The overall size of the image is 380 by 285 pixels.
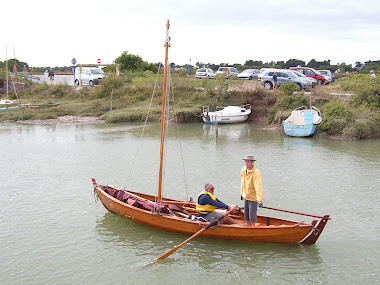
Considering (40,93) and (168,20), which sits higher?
(168,20)

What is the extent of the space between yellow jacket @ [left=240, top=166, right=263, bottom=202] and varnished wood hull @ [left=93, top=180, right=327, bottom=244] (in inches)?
30.4

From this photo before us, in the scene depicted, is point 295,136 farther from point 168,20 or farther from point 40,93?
point 40,93

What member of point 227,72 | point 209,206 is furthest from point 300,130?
point 209,206

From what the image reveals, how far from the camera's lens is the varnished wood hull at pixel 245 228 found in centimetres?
1016

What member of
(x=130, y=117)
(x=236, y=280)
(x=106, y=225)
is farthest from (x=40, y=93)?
(x=236, y=280)

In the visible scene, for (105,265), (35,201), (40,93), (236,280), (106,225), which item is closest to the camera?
(236,280)

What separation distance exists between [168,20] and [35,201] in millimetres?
7777

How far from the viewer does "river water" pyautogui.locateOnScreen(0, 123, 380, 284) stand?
378 inches

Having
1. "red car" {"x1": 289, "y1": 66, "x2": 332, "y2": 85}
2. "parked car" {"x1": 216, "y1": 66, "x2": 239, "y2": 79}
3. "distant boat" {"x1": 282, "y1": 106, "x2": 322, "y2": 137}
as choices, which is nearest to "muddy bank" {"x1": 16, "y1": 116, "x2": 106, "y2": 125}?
"parked car" {"x1": 216, "y1": 66, "x2": 239, "y2": 79}

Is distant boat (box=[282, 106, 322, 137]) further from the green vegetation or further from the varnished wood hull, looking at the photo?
the varnished wood hull

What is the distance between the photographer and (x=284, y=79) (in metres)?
34.7

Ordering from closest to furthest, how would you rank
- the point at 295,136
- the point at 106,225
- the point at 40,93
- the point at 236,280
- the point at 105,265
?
1. the point at 236,280
2. the point at 105,265
3. the point at 106,225
4. the point at 295,136
5. the point at 40,93

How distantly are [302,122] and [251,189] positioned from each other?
1901 cm

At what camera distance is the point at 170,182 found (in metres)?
16.3
